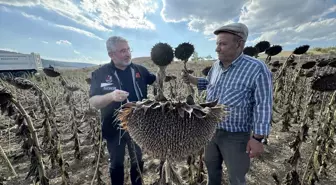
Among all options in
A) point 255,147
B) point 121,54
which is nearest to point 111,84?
point 121,54

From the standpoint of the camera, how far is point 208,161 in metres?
3.03

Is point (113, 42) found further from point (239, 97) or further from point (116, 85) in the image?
point (239, 97)

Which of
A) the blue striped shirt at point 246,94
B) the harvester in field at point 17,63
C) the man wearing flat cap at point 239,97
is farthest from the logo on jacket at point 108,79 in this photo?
the harvester in field at point 17,63

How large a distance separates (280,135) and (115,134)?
5.15m

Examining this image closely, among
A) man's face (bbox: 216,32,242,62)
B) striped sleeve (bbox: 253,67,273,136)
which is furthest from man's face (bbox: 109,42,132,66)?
striped sleeve (bbox: 253,67,273,136)

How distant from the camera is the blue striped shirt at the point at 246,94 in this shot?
239 centimetres

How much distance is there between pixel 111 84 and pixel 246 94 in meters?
1.68

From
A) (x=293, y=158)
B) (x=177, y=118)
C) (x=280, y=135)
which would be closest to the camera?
(x=177, y=118)

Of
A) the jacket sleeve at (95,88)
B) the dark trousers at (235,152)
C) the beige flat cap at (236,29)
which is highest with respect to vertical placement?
the beige flat cap at (236,29)

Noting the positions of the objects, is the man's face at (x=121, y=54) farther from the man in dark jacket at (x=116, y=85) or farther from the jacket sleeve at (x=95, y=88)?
the jacket sleeve at (x=95, y=88)

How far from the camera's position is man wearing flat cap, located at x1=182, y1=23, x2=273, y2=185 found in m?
2.39

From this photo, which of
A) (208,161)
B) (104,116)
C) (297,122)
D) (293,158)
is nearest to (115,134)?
(104,116)

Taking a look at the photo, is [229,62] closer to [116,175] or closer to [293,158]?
[293,158]

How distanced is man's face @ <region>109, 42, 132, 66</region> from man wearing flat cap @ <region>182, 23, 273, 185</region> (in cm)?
93
